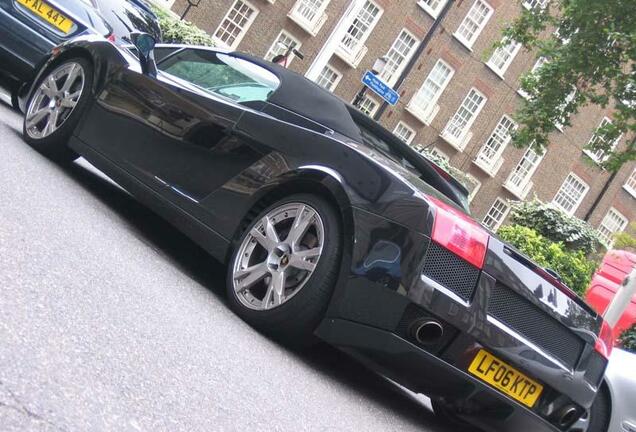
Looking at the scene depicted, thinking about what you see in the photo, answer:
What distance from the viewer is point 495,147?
37344mm

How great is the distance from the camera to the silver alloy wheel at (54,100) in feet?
20.8

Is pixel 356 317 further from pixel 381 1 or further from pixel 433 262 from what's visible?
pixel 381 1

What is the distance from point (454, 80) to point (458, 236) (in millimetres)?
32528

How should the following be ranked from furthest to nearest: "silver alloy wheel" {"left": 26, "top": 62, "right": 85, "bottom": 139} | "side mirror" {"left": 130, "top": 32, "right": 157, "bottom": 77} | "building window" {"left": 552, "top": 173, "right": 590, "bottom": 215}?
"building window" {"left": 552, "top": 173, "right": 590, "bottom": 215}
"silver alloy wheel" {"left": 26, "top": 62, "right": 85, "bottom": 139}
"side mirror" {"left": 130, "top": 32, "right": 157, "bottom": 77}

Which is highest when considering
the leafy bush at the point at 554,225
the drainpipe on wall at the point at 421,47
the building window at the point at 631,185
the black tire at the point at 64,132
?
the building window at the point at 631,185

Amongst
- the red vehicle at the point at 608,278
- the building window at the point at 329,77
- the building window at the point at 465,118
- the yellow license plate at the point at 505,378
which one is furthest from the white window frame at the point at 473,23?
the yellow license plate at the point at 505,378

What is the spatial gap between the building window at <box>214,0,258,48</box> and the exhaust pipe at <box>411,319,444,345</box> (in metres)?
29.9

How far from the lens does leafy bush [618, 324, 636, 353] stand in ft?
33.9

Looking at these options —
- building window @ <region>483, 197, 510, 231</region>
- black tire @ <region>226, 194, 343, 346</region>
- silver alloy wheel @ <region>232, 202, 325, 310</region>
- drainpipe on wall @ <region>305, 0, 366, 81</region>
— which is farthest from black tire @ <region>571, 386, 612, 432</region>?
building window @ <region>483, 197, 510, 231</region>

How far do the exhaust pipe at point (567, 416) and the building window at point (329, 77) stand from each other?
30.0 metres

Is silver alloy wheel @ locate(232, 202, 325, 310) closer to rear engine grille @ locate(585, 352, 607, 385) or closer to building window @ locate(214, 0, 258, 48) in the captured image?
rear engine grille @ locate(585, 352, 607, 385)

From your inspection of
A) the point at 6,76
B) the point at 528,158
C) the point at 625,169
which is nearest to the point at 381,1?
the point at 528,158

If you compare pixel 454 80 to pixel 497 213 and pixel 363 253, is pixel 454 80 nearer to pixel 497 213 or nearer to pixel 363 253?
pixel 497 213

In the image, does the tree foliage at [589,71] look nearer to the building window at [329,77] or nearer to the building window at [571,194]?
the building window at [329,77]
